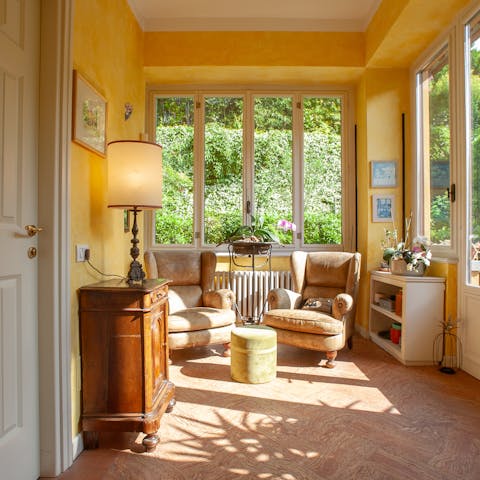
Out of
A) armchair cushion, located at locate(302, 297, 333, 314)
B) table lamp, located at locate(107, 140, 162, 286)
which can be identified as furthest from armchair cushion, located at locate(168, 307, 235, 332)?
table lamp, located at locate(107, 140, 162, 286)

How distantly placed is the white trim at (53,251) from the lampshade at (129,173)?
40 cm

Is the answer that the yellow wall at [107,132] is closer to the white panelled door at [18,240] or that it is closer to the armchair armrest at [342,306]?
the white panelled door at [18,240]

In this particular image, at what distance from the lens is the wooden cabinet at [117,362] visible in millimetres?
1979

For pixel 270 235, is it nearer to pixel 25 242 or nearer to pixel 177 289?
pixel 177 289

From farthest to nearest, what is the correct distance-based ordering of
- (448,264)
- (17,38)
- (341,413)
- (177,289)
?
(177,289) < (448,264) < (341,413) < (17,38)

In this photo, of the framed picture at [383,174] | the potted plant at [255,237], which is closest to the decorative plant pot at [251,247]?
the potted plant at [255,237]

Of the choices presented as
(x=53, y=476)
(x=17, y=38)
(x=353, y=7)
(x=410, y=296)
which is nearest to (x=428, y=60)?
(x=353, y=7)

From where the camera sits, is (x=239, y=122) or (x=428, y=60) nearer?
(x=428, y=60)

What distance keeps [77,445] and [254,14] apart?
4.03 metres

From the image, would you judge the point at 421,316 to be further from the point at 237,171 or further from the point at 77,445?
the point at 77,445

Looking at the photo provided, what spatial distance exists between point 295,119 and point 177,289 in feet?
8.15

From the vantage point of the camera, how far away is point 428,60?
12.5 ft

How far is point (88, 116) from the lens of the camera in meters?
2.26

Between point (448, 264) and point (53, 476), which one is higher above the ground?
point (448, 264)
